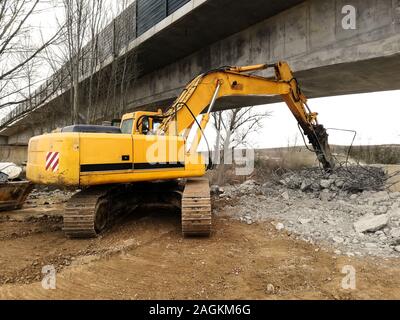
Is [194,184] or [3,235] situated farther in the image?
[194,184]

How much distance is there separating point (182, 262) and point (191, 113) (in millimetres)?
3045

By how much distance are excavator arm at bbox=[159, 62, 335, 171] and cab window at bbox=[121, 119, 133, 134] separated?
68cm

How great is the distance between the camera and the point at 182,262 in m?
4.19

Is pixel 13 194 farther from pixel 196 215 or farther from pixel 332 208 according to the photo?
pixel 332 208

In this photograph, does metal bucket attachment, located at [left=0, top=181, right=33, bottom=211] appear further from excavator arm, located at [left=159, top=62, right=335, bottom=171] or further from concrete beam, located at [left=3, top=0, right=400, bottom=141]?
concrete beam, located at [left=3, top=0, right=400, bottom=141]

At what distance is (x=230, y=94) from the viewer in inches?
279

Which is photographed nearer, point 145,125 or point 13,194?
point 145,125

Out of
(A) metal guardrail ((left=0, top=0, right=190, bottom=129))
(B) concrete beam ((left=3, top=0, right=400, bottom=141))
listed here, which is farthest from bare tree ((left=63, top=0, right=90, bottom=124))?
(B) concrete beam ((left=3, top=0, right=400, bottom=141))

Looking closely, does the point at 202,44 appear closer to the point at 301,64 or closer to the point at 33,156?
the point at 301,64

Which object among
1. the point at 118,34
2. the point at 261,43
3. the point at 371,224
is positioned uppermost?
the point at 118,34

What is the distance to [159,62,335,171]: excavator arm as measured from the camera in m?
6.41

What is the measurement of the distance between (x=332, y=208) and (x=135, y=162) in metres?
3.94

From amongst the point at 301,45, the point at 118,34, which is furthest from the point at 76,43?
the point at 301,45
